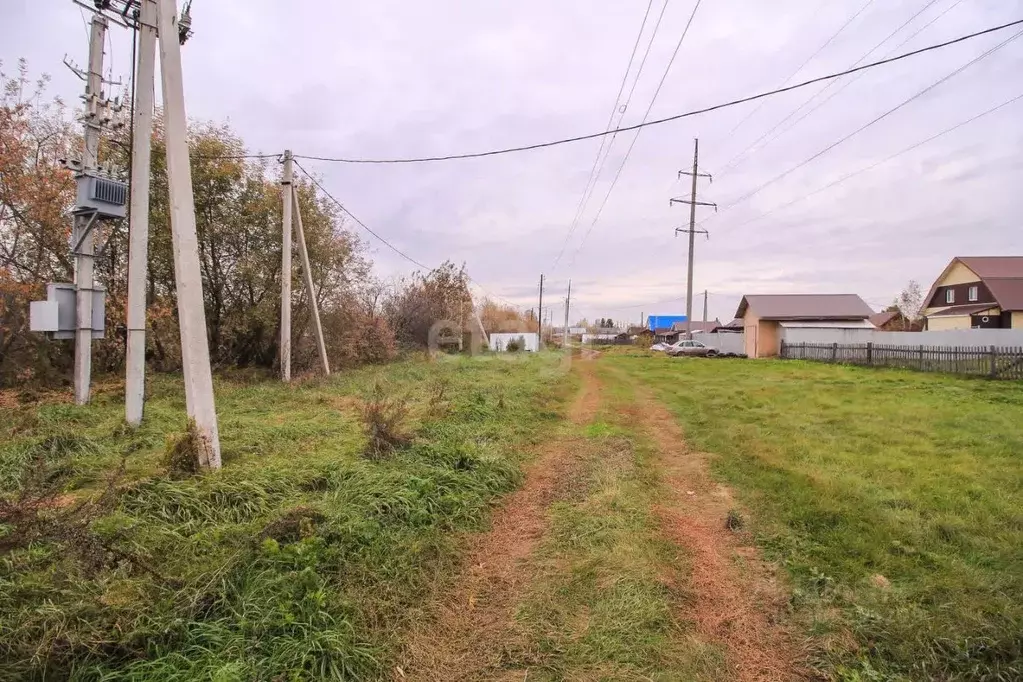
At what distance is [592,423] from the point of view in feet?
32.2

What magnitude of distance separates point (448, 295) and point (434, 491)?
27.7 meters

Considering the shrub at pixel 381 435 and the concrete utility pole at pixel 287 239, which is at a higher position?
the concrete utility pole at pixel 287 239

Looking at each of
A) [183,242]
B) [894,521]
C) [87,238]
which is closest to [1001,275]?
[894,521]

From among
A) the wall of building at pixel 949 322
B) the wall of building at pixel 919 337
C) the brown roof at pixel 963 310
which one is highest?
the brown roof at pixel 963 310

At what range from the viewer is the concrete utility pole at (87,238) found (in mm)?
8055

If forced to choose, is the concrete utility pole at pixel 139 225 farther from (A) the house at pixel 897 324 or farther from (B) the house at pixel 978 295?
(A) the house at pixel 897 324

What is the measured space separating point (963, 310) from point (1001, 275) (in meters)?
2.71

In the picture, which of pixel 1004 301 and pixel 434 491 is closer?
pixel 434 491

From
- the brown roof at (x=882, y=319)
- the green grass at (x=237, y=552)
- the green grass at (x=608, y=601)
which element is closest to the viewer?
the green grass at (x=237, y=552)

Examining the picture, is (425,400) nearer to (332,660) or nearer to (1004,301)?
(332,660)

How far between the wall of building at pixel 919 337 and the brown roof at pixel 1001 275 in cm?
144

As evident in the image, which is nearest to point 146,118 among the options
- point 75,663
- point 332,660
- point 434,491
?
point 434,491

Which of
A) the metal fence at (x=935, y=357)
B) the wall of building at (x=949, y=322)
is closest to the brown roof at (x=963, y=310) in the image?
the wall of building at (x=949, y=322)

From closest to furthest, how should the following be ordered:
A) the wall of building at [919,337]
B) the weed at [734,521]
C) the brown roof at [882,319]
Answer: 1. the weed at [734,521]
2. the wall of building at [919,337]
3. the brown roof at [882,319]
